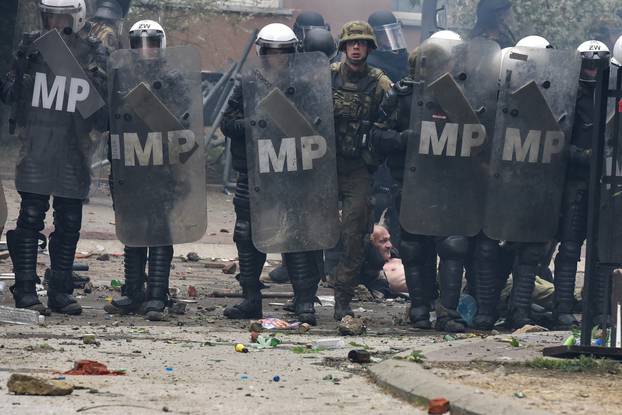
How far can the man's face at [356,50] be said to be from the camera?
927 centimetres

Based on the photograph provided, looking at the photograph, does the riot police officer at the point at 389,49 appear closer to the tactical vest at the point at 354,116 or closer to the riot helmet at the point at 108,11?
the riot helmet at the point at 108,11

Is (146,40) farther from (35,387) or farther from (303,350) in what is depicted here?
(35,387)

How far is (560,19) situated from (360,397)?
17.1 metres

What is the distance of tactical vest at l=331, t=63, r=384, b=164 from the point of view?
925 centimetres

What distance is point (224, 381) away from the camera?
21.2 feet

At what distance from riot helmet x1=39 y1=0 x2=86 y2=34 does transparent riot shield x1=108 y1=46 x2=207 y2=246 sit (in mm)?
312

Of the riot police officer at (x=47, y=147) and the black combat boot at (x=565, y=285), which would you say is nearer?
the riot police officer at (x=47, y=147)

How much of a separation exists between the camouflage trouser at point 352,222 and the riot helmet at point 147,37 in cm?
130

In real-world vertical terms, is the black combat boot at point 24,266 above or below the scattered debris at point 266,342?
above

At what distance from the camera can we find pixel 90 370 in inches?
260

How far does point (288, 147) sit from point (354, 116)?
436 millimetres

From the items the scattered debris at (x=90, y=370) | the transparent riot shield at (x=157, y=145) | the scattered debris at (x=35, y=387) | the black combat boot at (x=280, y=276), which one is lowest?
the black combat boot at (x=280, y=276)

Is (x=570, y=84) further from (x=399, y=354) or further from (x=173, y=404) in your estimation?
(x=173, y=404)

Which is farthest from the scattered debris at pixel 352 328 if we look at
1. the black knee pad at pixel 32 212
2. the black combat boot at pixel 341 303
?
the black knee pad at pixel 32 212
